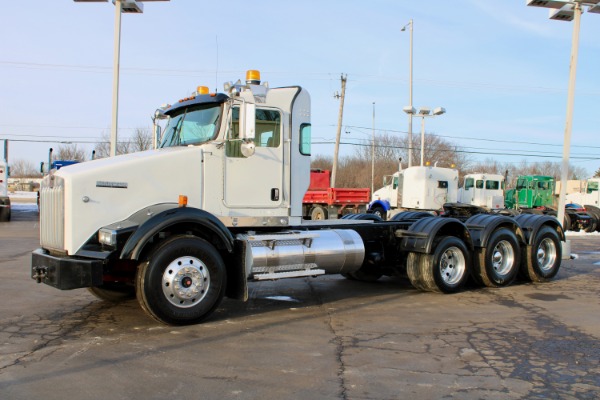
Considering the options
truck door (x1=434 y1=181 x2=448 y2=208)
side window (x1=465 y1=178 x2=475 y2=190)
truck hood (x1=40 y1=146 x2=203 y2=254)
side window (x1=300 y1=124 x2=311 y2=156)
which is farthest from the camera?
side window (x1=465 y1=178 x2=475 y2=190)

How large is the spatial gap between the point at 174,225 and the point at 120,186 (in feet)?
2.87

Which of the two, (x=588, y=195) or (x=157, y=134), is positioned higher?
(x=157, y=134)

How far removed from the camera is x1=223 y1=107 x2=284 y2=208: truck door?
7.28 metres

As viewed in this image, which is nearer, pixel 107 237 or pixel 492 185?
pixel 107 237

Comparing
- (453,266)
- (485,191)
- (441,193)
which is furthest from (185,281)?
(485,191)

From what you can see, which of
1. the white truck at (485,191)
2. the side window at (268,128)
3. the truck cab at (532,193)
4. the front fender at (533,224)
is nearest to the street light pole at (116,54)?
the side window at (268,128)

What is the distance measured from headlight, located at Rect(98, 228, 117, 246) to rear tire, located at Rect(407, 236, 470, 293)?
5036 millimetres

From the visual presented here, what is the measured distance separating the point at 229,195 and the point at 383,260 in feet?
11.5

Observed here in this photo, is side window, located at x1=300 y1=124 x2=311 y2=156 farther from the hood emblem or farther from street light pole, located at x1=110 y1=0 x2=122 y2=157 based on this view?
street light pole, located at x1=110 y1=0 x2=122 y2=157

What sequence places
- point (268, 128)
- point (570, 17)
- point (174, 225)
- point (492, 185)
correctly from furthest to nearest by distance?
point (492, 185) → point (570, 17) → point (268, 128) → point (174, 225)

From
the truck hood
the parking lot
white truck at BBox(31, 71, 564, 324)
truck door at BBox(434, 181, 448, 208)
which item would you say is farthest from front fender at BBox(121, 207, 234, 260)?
truck door at BBox(434, 181, 448, 208)

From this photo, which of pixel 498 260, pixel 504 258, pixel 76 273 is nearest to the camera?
pixel 76 273

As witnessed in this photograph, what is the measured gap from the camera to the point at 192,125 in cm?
755

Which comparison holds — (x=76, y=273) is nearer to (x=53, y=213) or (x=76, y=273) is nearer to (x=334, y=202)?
(x=53, y=213)
